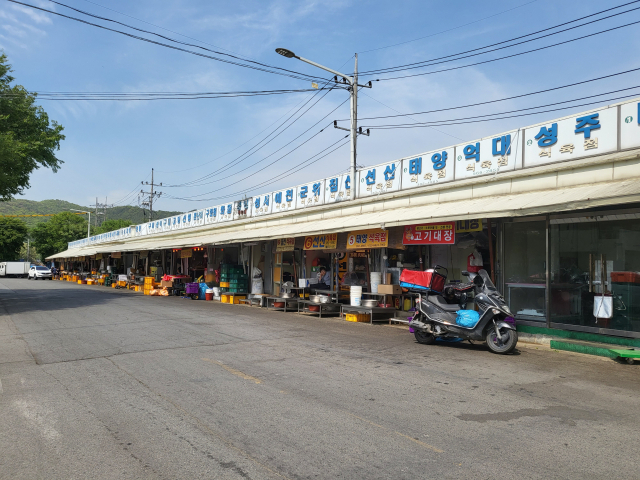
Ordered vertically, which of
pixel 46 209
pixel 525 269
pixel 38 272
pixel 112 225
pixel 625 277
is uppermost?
pixel 46 209

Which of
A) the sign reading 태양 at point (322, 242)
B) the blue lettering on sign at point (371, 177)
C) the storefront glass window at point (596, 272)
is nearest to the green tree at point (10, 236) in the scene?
the sign reading 태양 at point (322, 242)

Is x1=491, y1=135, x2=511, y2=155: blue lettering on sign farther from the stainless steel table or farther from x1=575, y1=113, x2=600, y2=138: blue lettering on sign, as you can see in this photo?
the stainless steel table

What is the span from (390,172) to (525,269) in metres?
5.99

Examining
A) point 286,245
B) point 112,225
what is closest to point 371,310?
point 286,245

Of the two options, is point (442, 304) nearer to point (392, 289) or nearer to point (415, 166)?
point (392, 289)

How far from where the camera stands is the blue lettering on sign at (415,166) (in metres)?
14.2

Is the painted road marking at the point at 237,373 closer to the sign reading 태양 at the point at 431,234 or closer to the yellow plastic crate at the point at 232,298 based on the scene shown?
the sign reading 태양 at the point at 431,234

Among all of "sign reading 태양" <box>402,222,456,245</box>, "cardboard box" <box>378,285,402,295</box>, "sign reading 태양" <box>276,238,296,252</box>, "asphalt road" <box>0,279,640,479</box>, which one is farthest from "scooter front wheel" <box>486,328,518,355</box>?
"sign reading 태양" <box>276,238,296,252</box>

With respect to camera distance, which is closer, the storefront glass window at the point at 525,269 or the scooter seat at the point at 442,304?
the scooter seat at the point at 442,304

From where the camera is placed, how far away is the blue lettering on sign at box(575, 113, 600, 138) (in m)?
9.69

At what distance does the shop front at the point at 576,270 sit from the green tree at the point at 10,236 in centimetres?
8063

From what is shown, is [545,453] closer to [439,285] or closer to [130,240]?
[439,285]

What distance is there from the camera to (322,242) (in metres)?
16.4

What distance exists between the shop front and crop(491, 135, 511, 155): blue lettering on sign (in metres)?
1.85
